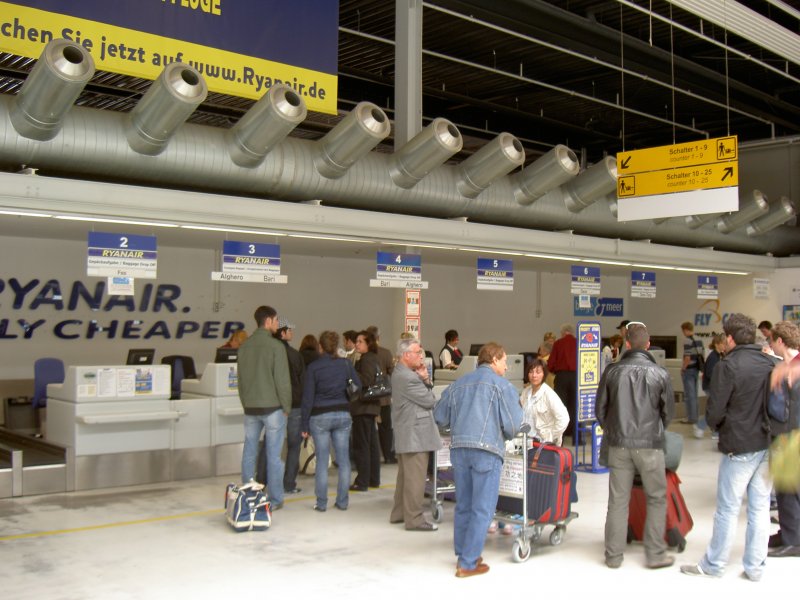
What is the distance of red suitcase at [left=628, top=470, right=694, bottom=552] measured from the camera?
19.3 ft

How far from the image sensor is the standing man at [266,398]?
277 inches

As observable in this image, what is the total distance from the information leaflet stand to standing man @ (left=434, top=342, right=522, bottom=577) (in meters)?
4.00

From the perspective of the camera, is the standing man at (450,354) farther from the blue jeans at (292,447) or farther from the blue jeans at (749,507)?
the blue jeans at (749,507)

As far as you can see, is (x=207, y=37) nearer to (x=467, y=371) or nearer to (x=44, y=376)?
(x=467, y=371)

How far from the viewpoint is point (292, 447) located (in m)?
8.00

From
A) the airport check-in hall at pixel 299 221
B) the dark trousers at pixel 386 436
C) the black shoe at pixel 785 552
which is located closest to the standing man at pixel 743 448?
the airport check-in hall at pixel 299 221

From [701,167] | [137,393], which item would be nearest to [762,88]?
[701,167]

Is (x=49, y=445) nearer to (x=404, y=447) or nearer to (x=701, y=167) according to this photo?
(x=404, y=447)

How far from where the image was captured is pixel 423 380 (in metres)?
6.59

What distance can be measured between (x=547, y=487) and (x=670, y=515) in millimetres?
851

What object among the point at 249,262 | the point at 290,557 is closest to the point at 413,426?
the point at 290,557

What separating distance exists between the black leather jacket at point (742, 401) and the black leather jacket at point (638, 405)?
288mm

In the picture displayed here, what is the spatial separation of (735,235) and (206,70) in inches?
354

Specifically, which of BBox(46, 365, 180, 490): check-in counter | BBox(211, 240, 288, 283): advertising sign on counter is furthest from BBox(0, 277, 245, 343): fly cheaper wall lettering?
BBox(211, 240, 288, 283): advertising sign on counter
